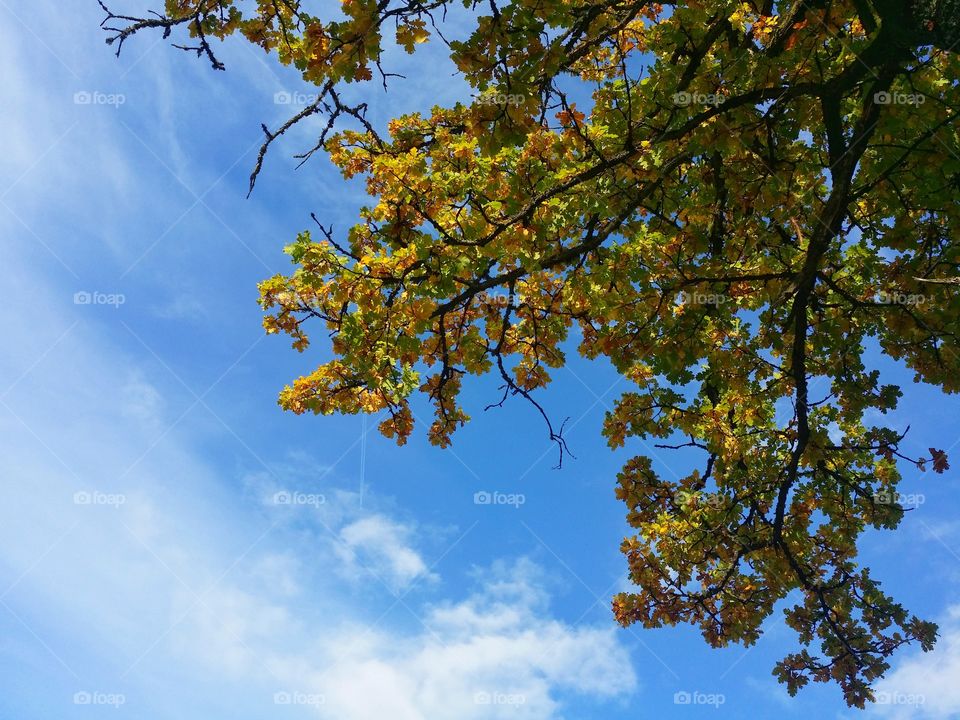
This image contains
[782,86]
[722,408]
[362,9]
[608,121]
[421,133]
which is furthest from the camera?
[421,133]

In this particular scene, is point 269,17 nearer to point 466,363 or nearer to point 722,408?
point 466,363

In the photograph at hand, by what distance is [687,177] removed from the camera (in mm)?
6629

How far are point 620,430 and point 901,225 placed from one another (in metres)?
3.30

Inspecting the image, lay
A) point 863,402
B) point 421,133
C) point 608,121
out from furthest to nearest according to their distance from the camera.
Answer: point 421,133 < point 863,402 < point 608,121

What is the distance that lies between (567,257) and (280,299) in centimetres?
262

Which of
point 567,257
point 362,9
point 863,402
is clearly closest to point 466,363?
point 567,257

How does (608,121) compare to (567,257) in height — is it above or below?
above

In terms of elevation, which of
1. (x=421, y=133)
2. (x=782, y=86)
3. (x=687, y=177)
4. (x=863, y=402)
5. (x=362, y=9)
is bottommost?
(x=863, y=402)

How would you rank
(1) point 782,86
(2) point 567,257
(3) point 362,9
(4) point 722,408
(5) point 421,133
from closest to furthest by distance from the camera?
1. (3) point 362,9
2. (1) point 782,86
3. (2) point 567,257
4. (4) point 722,408
5. (5) point 421,133

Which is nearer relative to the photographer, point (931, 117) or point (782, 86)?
point (931, 117)

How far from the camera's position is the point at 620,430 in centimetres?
716

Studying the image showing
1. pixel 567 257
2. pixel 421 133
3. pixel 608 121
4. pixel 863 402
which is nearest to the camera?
pixel 608 121

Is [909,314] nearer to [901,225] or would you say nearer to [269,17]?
[901,225]

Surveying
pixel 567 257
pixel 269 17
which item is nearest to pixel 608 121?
pixel 567 257
